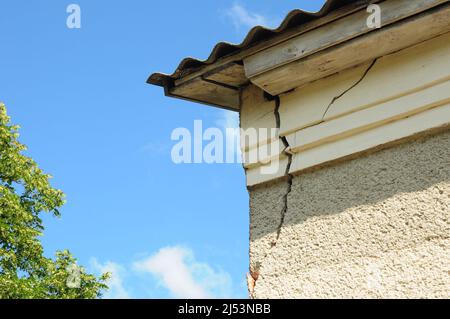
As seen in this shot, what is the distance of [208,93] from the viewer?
4371mm

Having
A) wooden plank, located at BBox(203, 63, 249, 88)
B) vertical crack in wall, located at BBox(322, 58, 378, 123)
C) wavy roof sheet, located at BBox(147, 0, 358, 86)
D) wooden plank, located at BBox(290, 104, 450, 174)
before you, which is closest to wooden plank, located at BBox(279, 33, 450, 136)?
vertical crack in wall, located at BBox(322, 58, 378, 123)

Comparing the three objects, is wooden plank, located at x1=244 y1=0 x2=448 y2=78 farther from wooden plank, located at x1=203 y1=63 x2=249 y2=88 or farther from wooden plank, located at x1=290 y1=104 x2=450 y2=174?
wooden plank, located at x1=290 y1=104 x2=450 y2=174

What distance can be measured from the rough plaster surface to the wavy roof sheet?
2.33 feet

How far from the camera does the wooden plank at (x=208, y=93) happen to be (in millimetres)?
4258

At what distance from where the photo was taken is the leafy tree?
1652 cm

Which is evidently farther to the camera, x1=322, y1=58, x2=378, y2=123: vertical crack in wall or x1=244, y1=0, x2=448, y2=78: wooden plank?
x1=322, y1=58, x2=378, y2=123: vertical crack in wall

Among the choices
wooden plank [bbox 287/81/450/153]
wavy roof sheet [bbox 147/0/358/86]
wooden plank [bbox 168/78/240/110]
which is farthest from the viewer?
wooden plank [bbox 168/78/240/110]

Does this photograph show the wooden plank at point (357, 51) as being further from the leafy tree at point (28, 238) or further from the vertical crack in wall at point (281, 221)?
the leafy tree at point (28, 238)

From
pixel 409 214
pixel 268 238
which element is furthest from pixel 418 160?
pixel 268 238

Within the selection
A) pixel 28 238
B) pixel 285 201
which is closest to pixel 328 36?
pixel 285 201

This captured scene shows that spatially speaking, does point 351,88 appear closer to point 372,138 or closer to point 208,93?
point 372,138

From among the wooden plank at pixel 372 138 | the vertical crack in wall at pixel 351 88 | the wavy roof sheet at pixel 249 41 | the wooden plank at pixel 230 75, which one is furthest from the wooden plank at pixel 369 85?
the wavy roof sheet at pixel 249 41
